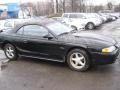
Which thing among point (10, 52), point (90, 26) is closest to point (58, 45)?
point (10, 52)

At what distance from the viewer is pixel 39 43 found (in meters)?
6.44

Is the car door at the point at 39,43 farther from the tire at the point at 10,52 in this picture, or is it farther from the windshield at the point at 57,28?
the tire at the point at 10,52

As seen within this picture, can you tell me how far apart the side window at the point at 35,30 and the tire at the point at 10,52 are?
80cm

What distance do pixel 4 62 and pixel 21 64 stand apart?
742 mm

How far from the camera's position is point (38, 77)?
5.61m

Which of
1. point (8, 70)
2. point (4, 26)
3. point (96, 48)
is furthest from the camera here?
point (4, 26)

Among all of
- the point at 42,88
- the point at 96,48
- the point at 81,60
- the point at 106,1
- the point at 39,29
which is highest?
the point at 106,1

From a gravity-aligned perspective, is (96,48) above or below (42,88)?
above

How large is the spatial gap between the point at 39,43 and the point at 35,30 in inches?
20.4

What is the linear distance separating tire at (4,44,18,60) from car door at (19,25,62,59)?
0.52 meters

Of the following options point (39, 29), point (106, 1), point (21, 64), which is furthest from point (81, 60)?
point (106, 1)

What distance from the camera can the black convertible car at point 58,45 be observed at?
5634 millimetres

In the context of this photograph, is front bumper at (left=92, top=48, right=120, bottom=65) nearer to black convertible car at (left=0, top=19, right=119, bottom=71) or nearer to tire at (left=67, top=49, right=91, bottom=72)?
black convertible car at (left=0, top=19, right=119, bottom=71)

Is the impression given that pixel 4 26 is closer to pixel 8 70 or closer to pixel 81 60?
pixel 8 70
